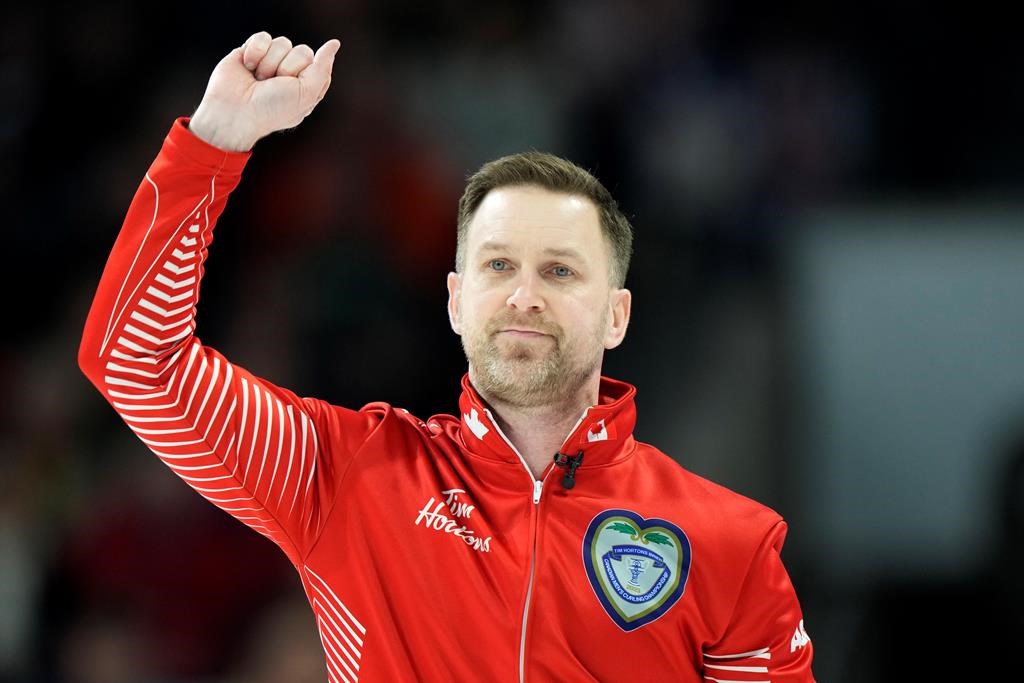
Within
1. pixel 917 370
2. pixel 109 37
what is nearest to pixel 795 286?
pixel 917 370

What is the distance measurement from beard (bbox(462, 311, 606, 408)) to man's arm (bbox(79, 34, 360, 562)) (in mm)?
546

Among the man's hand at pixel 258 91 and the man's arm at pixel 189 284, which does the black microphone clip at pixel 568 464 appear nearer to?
the man's arm at pixel 189 284

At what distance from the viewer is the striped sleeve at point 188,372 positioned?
8.08 feet

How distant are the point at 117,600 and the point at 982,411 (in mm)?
3932

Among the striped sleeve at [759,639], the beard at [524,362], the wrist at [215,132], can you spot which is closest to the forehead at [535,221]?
the beard at [524,362]

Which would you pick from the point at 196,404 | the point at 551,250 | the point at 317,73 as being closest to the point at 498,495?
the point at 551,250

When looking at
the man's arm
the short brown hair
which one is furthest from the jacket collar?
the man's arm

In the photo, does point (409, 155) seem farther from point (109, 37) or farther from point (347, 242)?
point (109, 37)

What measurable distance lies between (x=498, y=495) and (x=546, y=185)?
2.53ft

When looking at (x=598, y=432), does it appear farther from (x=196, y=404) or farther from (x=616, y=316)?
(x=196, y=404)

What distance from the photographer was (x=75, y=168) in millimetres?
6207

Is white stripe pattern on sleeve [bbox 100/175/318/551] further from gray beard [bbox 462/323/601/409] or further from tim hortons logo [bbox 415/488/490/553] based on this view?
gray beard [bbox 462/323/601/409]

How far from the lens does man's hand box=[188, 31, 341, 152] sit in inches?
97.9

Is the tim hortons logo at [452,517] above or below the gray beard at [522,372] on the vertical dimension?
below
